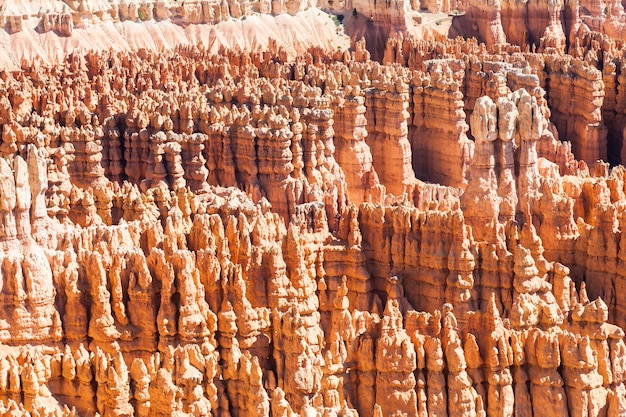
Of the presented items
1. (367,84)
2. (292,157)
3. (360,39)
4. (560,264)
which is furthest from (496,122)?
(360,39)

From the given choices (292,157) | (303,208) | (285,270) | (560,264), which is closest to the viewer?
(285,270)

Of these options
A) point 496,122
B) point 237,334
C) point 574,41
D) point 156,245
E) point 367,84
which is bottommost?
point 237,334

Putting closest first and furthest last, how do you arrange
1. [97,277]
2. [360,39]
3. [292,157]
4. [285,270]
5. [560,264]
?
[97,277] → [285,270] → [560,264] → [292,157] → [360,39]

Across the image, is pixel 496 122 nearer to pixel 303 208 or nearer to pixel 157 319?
pixel 303 208

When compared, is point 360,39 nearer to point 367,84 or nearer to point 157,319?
point 367,84

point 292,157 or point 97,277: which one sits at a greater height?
point 292,157

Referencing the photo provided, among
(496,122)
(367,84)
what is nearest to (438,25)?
(367,84)

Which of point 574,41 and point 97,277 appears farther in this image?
point 574,41
